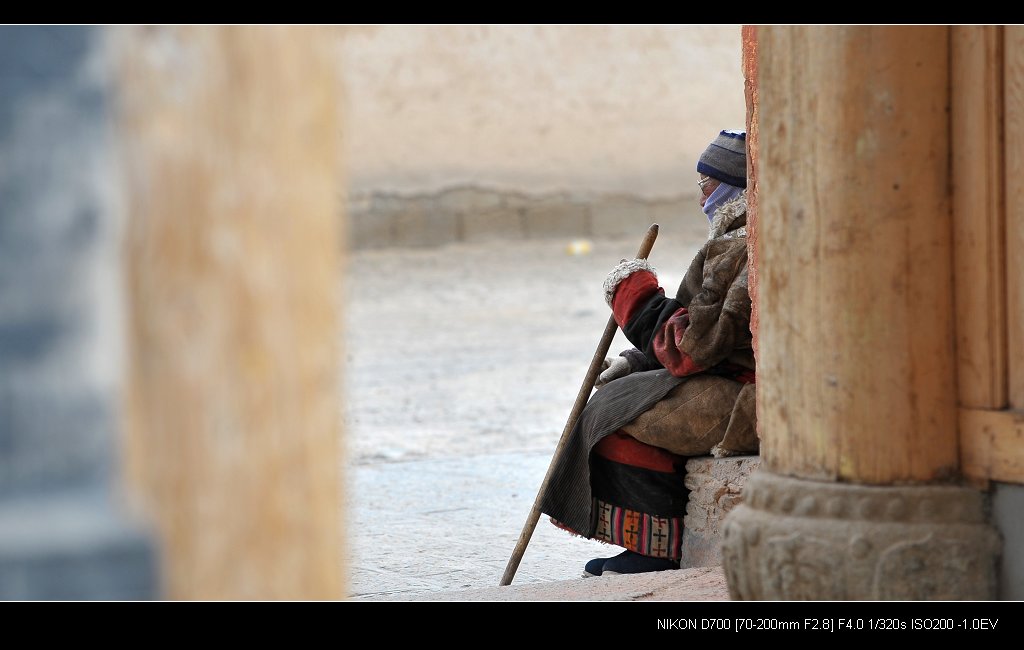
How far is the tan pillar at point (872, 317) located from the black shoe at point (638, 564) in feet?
4.93

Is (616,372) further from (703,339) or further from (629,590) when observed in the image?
(629,590)

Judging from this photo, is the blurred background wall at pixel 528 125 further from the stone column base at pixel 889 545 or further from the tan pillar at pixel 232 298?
the tan pillar at pixel 232 298

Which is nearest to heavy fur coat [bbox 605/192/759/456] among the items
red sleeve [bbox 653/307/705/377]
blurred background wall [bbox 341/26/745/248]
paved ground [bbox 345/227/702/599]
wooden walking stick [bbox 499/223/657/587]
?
red sleeve [bbox 653/307/705/377]

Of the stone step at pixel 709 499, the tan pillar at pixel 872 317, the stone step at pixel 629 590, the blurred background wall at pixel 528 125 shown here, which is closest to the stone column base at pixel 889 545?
the tan pillar at pixel 872 317

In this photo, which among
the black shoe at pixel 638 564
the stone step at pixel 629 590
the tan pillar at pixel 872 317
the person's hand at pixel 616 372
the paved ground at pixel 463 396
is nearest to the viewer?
the tan pillar at pixel 872 317

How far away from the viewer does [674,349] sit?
12.0 ft

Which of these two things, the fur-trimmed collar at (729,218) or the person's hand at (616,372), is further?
the person's hand at (616,372)

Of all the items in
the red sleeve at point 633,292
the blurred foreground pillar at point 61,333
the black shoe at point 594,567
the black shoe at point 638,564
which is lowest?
the black shoe at point 594,567

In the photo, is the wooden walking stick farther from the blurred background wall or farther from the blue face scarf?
the blurred background wall

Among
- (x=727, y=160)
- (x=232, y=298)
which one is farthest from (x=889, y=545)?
(x=727, y=160)

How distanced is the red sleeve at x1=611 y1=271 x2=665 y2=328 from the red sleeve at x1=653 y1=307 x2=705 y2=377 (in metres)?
0.12

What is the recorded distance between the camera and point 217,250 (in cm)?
111

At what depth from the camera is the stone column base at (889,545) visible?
6.98 ft
